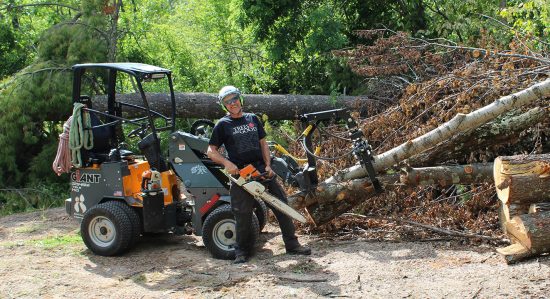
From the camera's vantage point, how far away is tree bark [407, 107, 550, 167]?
7188 mm

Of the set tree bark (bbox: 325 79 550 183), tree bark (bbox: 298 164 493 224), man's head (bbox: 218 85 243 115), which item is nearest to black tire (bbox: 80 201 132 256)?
man's head (bbox: 218 85 243 115)

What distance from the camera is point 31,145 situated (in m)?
11.1

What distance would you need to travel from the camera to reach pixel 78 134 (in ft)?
23.4

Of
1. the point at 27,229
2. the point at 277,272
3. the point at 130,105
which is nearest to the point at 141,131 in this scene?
the point at 130,105

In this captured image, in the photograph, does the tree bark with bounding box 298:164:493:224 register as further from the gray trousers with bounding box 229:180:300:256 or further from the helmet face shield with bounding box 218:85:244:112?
the helmet face shield with bounding box 218:85:244:112

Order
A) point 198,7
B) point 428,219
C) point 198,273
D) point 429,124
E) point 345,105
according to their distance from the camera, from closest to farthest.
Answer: point 198,273 → point 428,219 → point 429,124 → point 345,105 → point 198,7

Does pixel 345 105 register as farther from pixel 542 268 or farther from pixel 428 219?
pixel 542 268

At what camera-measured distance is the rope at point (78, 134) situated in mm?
7090

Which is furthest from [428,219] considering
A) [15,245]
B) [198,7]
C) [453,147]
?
[198,7]

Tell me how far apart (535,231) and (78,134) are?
4.82 meters

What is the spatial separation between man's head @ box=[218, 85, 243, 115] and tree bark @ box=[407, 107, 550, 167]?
222 cm

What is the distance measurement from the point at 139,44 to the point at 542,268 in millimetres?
10442

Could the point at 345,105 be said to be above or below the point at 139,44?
below

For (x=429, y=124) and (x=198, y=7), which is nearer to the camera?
(x=429, y=124)
